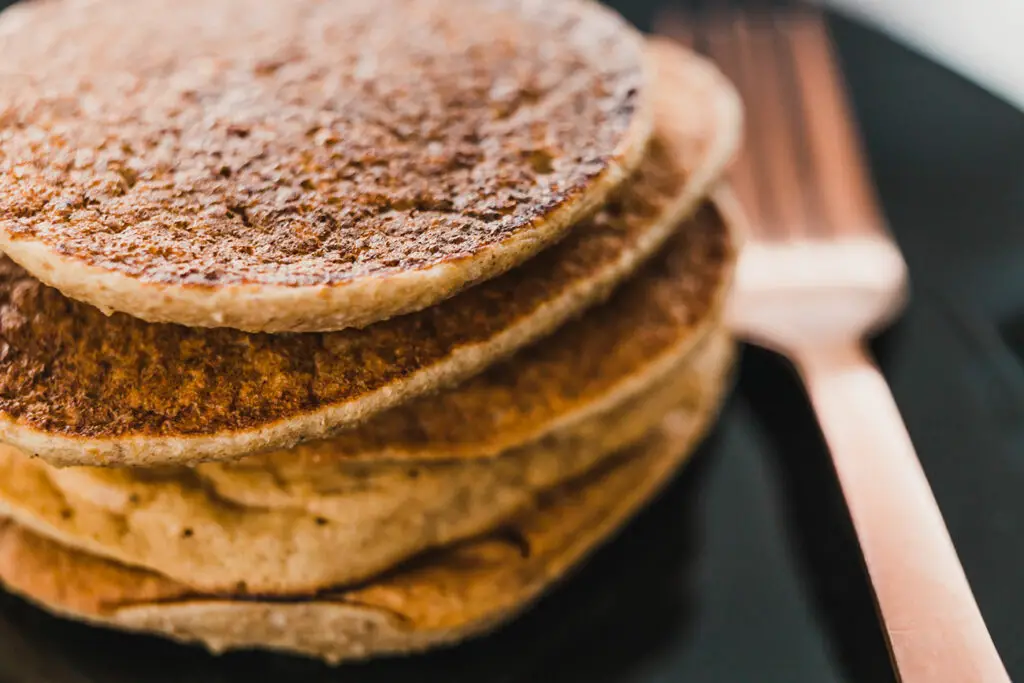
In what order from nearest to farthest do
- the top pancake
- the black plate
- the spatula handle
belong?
the top pancake < the spatula handle < the black plate

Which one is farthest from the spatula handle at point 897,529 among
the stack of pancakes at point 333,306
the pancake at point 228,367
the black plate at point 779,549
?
the pancake at point 228,367

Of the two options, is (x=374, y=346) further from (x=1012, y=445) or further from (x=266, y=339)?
(x=1012, y=445)

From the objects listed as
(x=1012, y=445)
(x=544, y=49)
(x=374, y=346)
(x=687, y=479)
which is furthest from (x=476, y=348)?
(x=1012, y=445)

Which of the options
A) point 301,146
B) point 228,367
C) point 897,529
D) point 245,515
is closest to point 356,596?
point 245,515

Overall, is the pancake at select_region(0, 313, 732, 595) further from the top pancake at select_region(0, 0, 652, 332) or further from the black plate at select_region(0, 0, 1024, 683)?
the top pancake at select_region(0, 0, 652, 332)

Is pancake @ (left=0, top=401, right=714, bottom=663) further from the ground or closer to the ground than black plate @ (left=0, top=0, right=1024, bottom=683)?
further from the ground

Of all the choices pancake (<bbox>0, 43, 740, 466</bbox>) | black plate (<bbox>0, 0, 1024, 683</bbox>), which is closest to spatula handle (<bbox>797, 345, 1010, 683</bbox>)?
black plate (<bbox>0, 0, 1024, 683</bbox>)

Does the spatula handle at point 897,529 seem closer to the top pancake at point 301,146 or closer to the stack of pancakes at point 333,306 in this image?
the stack of pancakes at point 333,306

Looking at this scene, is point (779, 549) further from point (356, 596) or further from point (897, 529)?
point (356, 596)
